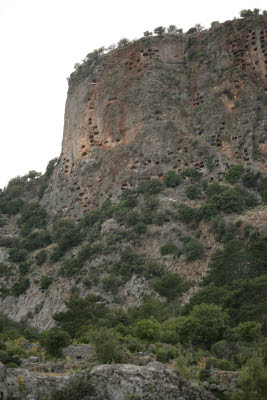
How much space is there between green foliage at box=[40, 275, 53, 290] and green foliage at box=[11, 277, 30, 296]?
2.40m

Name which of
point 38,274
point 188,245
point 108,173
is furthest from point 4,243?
point 188,245

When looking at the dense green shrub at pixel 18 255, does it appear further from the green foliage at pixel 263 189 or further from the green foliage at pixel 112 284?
the green foliage at pixel 263 189

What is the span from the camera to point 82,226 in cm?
7688

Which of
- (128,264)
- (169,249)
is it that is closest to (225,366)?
(169,249)

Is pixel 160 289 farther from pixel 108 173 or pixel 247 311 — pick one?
pixel 108 173

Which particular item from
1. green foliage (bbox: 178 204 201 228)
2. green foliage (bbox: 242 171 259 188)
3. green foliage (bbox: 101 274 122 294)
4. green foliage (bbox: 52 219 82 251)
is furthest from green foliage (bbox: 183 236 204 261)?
green foliage (bbox: 52 219 82 251)

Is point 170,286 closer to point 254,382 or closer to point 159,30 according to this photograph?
point 254,382

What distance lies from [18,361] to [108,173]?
170 ft

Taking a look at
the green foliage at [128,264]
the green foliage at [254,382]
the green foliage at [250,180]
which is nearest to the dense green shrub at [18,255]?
the green foliage at [128,264]

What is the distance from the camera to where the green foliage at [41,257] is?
245 feet

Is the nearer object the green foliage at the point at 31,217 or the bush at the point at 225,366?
the bush at the point at 225,366

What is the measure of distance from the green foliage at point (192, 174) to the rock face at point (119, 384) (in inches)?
1939

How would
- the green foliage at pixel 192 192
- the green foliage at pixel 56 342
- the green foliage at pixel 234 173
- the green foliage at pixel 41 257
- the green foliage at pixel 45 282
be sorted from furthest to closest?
the green foliage at pixel 41 257 → the green foliage at pixel 234 173 → the green foliage at pixel 192 192 → the green foliage at pixel 45 282 → the green foliage at pixel 56 342

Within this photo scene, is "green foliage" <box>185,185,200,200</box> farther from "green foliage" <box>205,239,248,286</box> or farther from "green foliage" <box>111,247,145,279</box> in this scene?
"green foliage" <box>205,239,248,286</box>
